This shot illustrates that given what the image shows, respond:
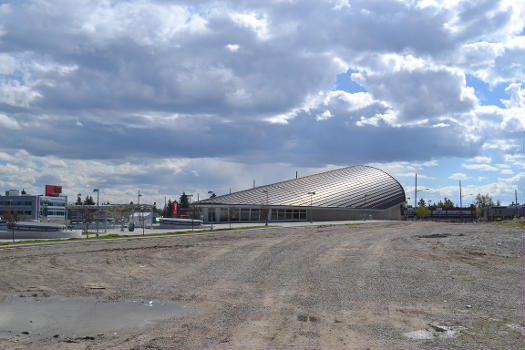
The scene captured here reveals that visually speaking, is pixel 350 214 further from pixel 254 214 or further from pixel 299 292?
pixel 299 292

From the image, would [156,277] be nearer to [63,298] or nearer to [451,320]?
[63,298]

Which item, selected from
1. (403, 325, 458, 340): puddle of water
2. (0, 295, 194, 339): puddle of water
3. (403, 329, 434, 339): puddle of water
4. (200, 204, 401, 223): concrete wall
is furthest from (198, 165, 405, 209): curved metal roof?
(403, 329, 434, 339): puddle of water

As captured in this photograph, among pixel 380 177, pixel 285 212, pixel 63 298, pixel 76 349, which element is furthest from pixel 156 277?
pixel 380 177

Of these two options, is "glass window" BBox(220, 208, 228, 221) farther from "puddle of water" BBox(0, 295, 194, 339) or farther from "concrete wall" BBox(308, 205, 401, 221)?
→ "puddle of water" BBox(0, 295, 194, 339)

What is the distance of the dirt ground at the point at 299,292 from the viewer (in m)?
8.57

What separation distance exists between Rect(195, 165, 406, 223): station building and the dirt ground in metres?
40.9

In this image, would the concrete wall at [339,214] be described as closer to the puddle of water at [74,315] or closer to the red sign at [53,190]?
the puddle of water at [74,315]

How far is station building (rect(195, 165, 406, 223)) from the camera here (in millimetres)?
74125

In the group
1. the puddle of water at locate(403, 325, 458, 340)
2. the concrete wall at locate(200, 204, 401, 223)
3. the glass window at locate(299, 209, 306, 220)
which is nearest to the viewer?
the puddle of water at locate(403, 325, 458, 340)

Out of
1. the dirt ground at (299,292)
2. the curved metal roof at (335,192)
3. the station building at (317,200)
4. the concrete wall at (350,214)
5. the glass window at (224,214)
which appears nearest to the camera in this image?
the dirt ground at (299,292)

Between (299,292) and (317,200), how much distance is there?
72.4 metres

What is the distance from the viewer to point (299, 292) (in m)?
13.1

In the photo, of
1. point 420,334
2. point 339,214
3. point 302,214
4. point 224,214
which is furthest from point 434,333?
point 339,214

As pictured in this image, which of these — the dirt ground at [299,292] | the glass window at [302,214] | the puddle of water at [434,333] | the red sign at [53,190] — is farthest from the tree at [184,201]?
the puddle of water at [434,333]
